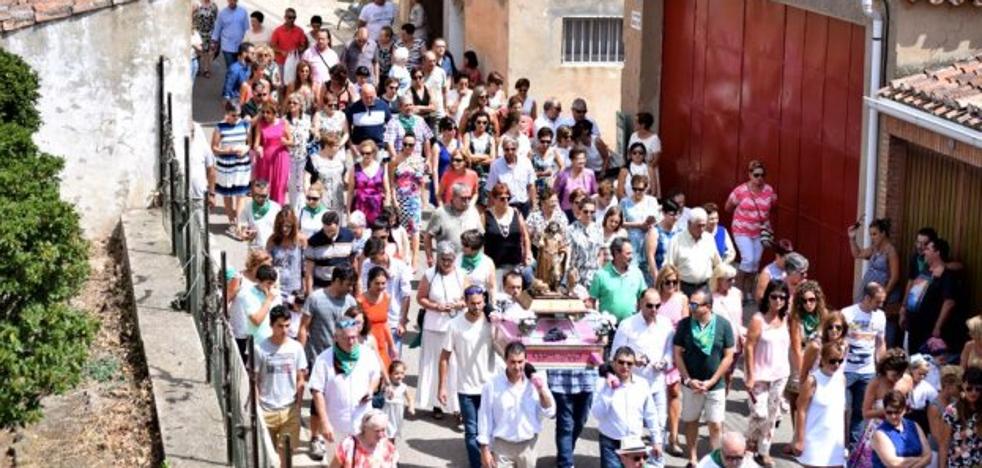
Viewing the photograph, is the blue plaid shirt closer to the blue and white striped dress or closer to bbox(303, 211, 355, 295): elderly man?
bbox(303, 211, 355, 295): elderly man

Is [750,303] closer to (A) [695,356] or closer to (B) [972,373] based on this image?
(A) [695,356]

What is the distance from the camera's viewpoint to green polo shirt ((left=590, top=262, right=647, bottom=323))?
659 inches

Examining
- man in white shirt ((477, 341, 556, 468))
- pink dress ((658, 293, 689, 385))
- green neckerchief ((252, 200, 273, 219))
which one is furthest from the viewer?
green neckerchief ((252, 200, 273, 219))

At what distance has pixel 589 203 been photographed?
705 inches

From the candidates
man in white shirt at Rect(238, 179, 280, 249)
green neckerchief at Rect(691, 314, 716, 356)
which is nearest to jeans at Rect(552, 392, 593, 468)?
green neckerchief at Rect(691, 314, 716, 356)

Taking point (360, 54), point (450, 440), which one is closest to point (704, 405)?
point (450, 440)

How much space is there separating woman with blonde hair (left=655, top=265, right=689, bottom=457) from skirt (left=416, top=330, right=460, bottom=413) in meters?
1.73

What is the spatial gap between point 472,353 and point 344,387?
1.46 m

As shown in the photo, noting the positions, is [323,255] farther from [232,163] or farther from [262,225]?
[232,163]

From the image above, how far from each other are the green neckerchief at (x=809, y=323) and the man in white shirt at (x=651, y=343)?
3.61ft

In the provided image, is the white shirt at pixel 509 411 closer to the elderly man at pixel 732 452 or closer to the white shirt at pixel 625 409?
the white shirt at pixel 625 409

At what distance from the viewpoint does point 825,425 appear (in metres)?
14.7

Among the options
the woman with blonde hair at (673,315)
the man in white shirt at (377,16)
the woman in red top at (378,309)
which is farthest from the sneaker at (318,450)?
the man in white shirt at (377,16)

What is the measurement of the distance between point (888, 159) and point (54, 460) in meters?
8.35
